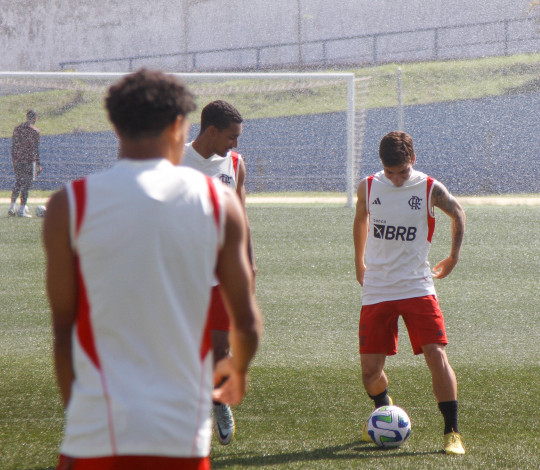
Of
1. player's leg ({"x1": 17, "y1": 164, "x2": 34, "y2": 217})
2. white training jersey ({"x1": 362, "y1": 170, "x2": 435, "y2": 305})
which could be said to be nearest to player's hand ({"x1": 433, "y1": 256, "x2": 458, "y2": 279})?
white training jersey ({"x1": 362, "y1": 170, "x2": 435, "y2": 305})

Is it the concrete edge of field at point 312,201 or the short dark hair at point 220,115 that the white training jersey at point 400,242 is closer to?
the short dark hair at point 220,115

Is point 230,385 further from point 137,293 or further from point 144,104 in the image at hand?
point 144,104

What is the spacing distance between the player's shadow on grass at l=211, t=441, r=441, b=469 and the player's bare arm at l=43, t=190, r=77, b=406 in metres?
2.29

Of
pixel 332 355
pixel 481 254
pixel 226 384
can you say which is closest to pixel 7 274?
pixel 332 355

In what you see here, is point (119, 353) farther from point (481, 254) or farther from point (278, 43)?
point (278, 43)

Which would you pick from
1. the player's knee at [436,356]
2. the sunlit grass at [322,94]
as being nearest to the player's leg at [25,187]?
the sunlit grass at [322,94]

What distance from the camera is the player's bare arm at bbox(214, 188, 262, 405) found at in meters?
1.88

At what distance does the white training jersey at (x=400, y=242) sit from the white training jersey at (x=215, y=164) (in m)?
0.88

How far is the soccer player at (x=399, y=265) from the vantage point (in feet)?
14.0

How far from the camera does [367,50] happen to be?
1401 inches

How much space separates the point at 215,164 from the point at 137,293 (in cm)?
262

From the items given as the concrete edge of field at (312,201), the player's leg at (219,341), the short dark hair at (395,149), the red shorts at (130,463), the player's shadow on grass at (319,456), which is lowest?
the concrete edge of field at (312,201)

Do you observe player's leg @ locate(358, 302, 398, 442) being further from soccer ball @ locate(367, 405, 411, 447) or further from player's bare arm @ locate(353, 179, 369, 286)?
player's bare arm @ locate(353, 179, 369, 286)

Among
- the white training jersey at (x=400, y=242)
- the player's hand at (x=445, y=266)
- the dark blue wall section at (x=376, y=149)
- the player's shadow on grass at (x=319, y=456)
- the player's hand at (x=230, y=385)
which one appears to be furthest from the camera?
the dark blue wall section at (x=376, y=149)
